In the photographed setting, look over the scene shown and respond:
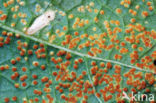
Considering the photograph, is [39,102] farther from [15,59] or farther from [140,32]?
[140,32]

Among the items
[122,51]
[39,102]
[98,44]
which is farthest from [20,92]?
[122,51]

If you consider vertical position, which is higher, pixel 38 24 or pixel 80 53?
pixel 38 24

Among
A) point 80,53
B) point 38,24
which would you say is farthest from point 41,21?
point 80,53

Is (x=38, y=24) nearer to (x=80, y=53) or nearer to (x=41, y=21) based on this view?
(x=41, y=21)

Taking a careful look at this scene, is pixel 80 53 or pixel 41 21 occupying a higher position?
pixel 41 21
